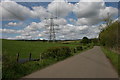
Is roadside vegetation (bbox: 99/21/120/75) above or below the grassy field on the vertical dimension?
above

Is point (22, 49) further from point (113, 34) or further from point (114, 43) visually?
point (113, 34)

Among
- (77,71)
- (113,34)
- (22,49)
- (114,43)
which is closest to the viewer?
(77,71)

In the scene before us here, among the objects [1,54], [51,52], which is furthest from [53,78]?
[51,52]

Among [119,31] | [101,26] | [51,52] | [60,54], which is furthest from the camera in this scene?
[101,26]

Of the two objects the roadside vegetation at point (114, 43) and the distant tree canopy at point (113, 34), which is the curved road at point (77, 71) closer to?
the roadside vegetation at point (114, 43)

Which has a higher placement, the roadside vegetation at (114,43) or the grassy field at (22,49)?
the roadside vegetation at (114,43)

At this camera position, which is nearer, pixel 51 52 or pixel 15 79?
pixel 15 79

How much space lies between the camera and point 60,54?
702 inches

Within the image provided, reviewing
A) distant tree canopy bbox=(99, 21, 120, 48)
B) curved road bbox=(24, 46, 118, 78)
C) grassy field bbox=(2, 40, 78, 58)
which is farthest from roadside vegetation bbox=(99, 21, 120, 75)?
grassy field bbox=(2, 40, 78, 58)

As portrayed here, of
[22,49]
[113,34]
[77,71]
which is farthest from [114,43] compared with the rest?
[22,49]

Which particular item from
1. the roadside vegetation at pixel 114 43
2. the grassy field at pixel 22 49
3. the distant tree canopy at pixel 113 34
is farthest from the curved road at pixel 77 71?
the distant tree canopy at pixel 113 34

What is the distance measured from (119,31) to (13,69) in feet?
32.8

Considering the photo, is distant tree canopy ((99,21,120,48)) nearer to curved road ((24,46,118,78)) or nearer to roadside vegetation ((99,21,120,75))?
roadside vegetation ((99,21,120,75))

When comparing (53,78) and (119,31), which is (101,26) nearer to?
(119,31)
